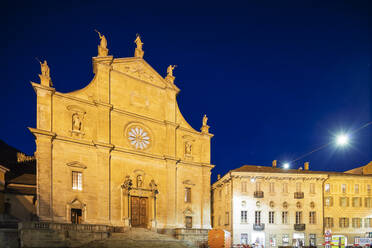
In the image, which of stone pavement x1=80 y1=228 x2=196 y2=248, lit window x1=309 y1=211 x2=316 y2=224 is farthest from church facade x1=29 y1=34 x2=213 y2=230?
lit window x1=309 y1=211 x2=316 y2=224

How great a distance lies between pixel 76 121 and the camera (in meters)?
24.0

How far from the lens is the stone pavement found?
1991cm

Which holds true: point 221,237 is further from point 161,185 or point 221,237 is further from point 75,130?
point 75,130

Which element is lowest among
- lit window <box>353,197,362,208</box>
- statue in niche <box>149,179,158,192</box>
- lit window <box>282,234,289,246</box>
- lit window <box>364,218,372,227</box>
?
lit window <box>282,234,289,246</box>

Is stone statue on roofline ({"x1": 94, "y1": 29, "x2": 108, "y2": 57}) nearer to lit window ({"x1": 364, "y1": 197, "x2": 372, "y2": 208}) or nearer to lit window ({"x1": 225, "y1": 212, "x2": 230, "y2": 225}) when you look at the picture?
lit window ({"x1": 225, "y1": 212, "x2": 230, "y2": 225})

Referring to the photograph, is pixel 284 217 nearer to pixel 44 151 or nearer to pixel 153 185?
pixel 153 185

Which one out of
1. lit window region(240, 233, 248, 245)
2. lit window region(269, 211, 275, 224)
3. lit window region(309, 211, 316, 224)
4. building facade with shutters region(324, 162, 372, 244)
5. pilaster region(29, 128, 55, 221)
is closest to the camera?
pilaster region(29, 128, 55, 221)

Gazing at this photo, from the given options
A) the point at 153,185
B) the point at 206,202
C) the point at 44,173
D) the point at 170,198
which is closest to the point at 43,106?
the point at 44,173

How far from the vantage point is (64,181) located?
73.6ft

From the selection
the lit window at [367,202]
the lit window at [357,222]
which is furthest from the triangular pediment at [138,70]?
the lit window at [367,202]

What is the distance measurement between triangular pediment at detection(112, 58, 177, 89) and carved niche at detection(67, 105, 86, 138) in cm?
572

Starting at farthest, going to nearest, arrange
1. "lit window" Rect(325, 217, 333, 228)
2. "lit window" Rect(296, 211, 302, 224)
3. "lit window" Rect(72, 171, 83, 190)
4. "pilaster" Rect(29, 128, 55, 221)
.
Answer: "lit window" Rect(325, 217, 333, 228)
"lit window" Rect(296, 211, 302, 224)
"lit window" Rect(72, 171, 83, 190)
"pilaster" Rect(29, 128, 55, 221)

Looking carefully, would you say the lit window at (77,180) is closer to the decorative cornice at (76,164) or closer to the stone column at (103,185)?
the decorative cornice at (76,164)

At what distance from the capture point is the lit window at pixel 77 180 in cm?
2318
